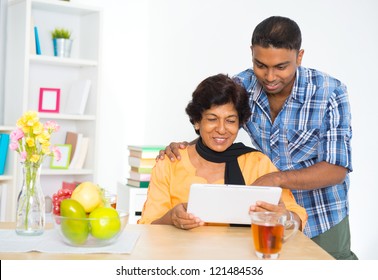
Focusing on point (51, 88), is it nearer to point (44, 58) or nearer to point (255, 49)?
point (44, 58)

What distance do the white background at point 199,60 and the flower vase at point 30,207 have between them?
2.35 metres

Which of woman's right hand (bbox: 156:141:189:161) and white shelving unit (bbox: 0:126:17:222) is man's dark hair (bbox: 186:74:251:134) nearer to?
woman's right hand (bbox: 156:141:189:161)

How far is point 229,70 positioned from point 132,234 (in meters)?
2.57

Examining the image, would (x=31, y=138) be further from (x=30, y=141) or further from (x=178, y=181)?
(x=178, y=181)

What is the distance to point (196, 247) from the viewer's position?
5.36ft

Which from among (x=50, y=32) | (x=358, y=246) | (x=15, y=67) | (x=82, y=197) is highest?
(x=50, y=32)

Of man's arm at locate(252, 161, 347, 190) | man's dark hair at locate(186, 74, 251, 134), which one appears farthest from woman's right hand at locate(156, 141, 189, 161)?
man's arm at locate(252, 161, 347, 190)

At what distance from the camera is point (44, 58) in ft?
13.7

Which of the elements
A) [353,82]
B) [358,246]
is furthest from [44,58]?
[358,246]

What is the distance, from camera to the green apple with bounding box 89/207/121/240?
156cm

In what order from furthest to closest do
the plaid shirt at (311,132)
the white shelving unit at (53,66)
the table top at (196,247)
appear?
the white shelving unit at (53,66)
the plaid shirt at (311,132)
the table top at (196,247)

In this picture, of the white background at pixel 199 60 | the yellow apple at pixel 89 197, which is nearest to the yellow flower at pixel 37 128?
the yellow apple at pixel 89 197

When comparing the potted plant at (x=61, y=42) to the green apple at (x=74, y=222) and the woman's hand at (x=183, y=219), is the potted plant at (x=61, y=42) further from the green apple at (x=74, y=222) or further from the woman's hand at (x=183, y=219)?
the green apple at (x=74, y=222)

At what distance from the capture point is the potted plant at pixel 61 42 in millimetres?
4336
